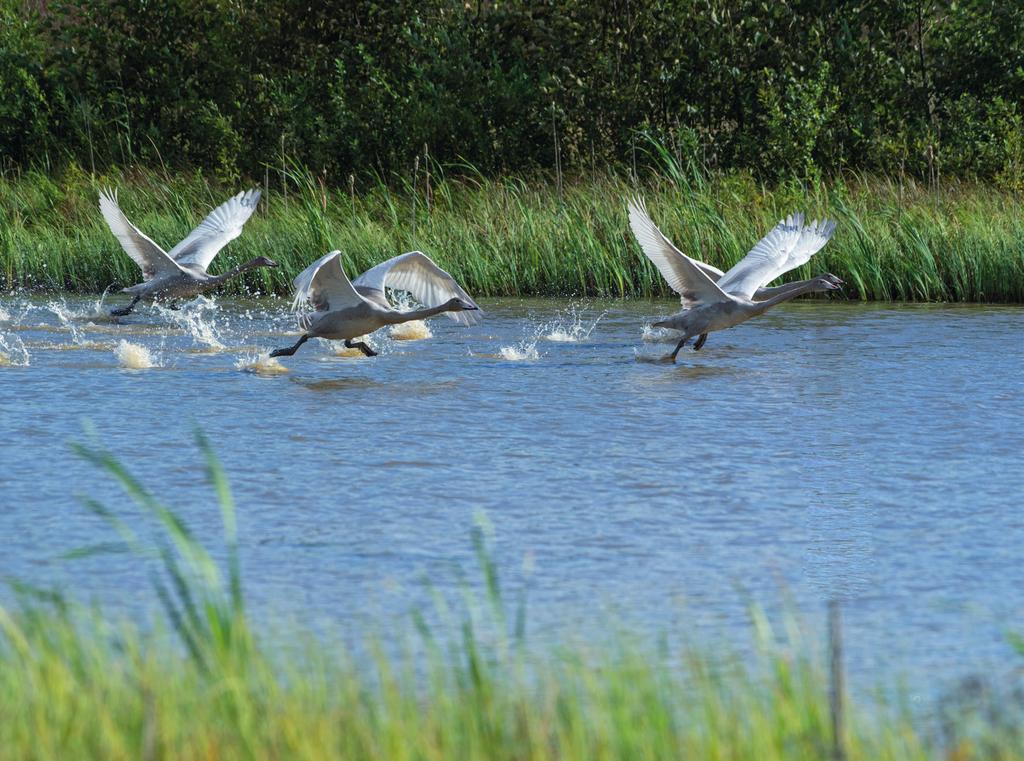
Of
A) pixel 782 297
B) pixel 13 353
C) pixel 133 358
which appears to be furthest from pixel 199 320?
pixel 782 297

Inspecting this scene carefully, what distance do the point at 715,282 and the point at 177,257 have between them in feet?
17.5

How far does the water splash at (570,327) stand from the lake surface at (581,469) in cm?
→ 7

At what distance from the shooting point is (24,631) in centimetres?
468

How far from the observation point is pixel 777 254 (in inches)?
522

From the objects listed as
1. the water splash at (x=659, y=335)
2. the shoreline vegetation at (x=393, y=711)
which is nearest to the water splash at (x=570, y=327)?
the water splash at (x=659, y=335)

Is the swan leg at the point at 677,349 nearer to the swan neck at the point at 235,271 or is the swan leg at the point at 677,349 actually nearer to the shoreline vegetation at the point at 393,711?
the swan neck at the point at 235,271

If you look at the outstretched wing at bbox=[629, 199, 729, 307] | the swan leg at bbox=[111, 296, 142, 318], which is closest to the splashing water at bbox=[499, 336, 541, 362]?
the outstretched wing at bbox=[629, 199, 729, 307]

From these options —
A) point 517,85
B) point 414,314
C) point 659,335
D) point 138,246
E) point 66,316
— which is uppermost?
point 517,85

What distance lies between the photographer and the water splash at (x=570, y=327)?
44.5 feet

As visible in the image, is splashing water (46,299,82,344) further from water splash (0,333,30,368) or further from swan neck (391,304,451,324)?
swan neck (391,304,451,324)

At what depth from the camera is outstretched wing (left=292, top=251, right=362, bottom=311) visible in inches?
428

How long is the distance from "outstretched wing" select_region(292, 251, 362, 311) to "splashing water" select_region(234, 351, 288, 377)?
53 centimetres

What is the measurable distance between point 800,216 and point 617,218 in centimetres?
400

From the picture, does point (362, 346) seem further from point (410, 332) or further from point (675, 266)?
point (675, 266)
